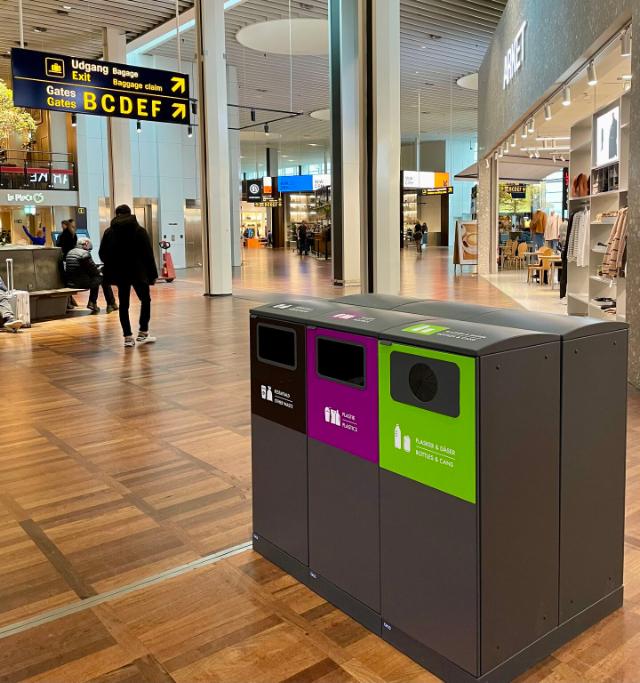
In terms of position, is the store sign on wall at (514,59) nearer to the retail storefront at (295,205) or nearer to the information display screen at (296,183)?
the retail storefront at (295,205)

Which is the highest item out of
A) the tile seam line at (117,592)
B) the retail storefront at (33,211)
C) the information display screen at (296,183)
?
the information display screen at (296,183)

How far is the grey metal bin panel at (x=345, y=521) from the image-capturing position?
82.7 inches

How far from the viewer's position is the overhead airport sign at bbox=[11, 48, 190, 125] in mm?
9789

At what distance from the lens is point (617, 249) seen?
6734 millimetres

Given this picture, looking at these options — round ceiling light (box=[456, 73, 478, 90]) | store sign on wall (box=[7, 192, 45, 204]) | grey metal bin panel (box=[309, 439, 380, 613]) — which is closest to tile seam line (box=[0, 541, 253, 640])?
grey metal bin panel (box=[309, 439, 380, 613])

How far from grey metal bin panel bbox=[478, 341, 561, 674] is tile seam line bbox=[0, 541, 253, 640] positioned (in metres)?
1.17

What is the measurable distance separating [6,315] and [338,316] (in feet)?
25.0

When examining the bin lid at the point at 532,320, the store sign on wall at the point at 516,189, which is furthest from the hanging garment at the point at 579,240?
the store sign on wall at the point at 516,189

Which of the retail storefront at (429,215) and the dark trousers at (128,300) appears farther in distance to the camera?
the retail storefront at (429,215)

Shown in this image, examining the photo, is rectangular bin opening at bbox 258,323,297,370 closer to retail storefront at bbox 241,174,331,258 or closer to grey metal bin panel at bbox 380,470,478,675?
grey metal bin panel at bbox 380,470,478,675

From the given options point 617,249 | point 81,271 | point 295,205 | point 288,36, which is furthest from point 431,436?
point 295,205

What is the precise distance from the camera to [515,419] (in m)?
1.79

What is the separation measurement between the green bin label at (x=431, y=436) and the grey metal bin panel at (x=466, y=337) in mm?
22

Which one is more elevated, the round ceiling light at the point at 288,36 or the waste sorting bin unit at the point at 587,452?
the round ceiling light at the point at 288,36
